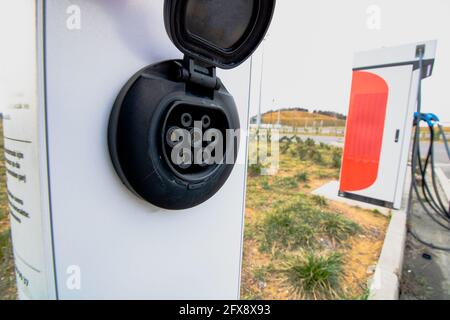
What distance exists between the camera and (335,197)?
3230 millimetres

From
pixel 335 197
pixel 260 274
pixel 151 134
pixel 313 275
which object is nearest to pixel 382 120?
pixel 335 197

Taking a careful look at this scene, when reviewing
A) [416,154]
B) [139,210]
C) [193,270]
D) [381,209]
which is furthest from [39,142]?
[381,209]

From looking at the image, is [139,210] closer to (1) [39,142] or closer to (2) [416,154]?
(1) [39,142]

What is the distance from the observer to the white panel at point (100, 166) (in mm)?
391

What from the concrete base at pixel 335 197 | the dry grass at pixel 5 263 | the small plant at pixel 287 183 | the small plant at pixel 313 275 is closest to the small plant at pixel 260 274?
the small plant at pixel 313 275

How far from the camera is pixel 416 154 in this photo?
85.6 inches

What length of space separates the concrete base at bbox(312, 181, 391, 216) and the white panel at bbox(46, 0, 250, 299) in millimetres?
3011

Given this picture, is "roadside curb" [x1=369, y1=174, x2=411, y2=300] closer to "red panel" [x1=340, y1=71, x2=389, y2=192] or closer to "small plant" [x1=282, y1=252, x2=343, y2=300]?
"small plant" [x1=282, y1=252, x2=343, y2=300]

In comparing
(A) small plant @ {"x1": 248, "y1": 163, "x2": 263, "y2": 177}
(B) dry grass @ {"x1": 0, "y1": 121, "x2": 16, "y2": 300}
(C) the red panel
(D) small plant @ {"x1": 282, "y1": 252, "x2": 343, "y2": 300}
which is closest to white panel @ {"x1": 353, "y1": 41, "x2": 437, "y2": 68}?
(C) the red panel

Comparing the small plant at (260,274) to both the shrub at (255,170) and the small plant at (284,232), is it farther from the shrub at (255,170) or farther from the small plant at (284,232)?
the shrub at (255,170)

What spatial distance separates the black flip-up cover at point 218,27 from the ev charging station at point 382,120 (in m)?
2.65

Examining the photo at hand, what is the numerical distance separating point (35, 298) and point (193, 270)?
36cm

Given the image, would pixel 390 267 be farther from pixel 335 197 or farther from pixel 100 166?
pixel 100 166

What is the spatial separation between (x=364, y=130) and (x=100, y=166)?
312 centimetres
